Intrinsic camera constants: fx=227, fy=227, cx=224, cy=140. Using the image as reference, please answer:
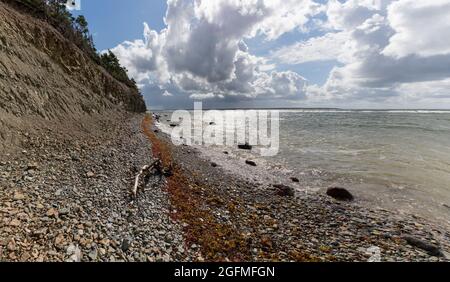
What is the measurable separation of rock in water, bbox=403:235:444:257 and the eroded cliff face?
56.9 feet

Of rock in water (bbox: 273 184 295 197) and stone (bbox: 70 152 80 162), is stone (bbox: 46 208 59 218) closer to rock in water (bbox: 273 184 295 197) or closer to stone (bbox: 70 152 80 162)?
stone (bbox: 70 152 80 162)

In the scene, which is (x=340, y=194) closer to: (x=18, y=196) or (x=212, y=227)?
(x=212, y=227)

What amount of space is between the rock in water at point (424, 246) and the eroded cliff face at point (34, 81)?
17.3 metres

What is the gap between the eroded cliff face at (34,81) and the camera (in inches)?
484

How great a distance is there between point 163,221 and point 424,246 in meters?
Answer: 9.83

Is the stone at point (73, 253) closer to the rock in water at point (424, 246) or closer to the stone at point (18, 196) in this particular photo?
the stone at point (18, 196)

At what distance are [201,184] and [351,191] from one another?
34.0 ft

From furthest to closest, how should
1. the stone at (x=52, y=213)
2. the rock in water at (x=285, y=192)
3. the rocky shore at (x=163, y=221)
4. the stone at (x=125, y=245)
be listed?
the rock in water at (x=285, y=192), the stone at (x=52, y=213), the stone at (x=125, y=245), the rocky shore at (x=163, y=221)

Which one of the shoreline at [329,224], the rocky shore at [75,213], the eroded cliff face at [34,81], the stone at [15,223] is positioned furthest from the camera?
the eroded cliff face at [34,81]

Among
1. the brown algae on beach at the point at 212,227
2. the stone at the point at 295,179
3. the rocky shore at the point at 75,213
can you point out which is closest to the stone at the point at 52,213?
the rocky shore at the point at 75,213

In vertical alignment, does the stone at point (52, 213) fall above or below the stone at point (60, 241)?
above

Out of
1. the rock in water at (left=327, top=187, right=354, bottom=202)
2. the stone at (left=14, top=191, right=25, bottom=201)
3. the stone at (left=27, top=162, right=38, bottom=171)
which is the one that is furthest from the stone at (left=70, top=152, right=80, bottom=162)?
the rock in water at (left=327, top=187, right=354, bottom=202)
